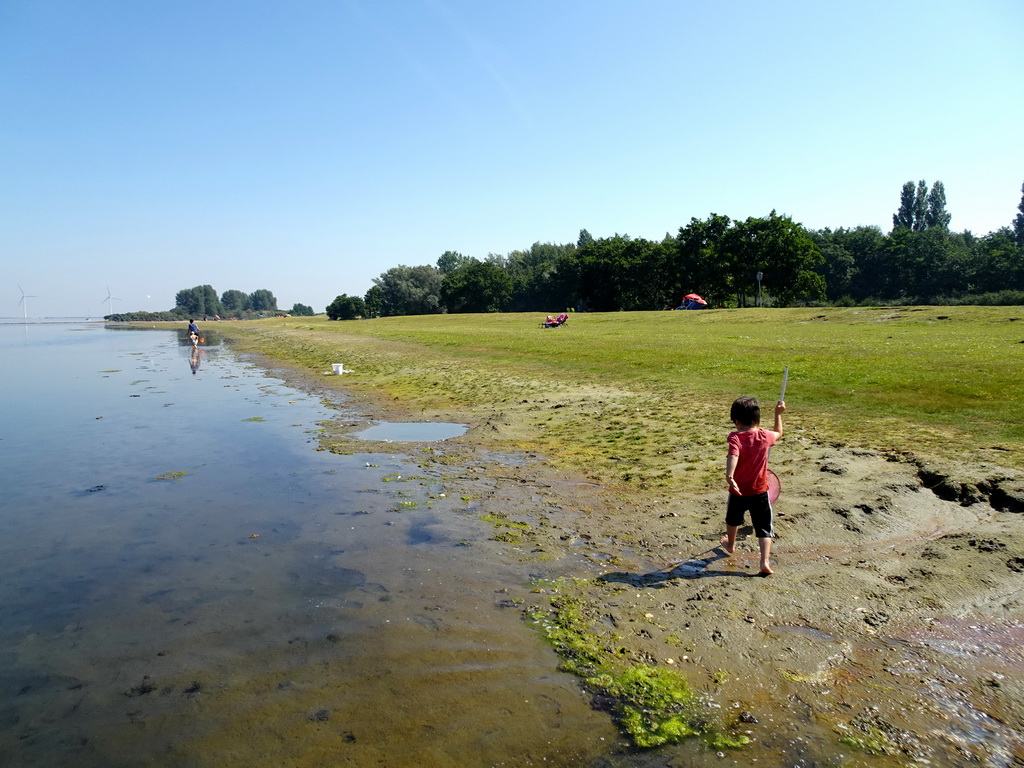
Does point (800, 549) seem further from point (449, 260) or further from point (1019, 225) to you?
point (449, 260)

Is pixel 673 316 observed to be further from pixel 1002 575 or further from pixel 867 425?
pixel 1002 575

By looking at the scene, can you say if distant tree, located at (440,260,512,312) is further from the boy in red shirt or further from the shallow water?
the boy in red shirt

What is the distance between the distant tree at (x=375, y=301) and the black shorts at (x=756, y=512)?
432ft

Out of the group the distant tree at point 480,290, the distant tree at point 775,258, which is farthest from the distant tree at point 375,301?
the distant tree at point 775,258

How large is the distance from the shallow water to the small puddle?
2.08 metres

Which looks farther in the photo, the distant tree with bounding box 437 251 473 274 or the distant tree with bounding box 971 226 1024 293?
the distant tree with bounding box 437 251 473 274

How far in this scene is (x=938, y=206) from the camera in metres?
121

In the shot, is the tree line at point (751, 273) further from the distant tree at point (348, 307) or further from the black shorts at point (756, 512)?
the black shorts at point (756, 512)

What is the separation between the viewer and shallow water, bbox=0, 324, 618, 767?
4.23m

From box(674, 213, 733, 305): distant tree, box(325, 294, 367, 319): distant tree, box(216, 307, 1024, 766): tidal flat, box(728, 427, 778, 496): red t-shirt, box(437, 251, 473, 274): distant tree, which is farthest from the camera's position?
box(437, 251, 473, 274): distant tree

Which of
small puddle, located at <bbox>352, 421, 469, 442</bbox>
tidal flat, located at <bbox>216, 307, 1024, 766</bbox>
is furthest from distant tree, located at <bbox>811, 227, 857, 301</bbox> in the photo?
small puddle, located at <bbox>352, 421, 469, 442</bbox>

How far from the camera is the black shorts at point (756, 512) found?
21.0 ft

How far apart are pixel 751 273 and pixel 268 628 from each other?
264ft

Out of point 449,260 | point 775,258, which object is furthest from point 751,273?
point 449,260
